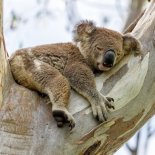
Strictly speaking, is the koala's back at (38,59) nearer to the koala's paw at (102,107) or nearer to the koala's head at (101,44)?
the koala's head at (101,44)

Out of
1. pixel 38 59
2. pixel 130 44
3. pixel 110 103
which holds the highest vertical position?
pixel 130 44

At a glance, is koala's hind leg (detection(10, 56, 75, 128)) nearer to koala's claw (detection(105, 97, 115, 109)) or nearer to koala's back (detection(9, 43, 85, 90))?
koala's back (detection(9, 43, 85, 90))

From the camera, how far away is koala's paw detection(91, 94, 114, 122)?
2.39 m

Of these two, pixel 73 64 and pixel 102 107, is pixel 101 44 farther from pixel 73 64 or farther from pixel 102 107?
pixel 102 107

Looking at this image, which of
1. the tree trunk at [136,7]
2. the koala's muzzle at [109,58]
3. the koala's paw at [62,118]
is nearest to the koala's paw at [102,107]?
the koala's paw at [62,118]

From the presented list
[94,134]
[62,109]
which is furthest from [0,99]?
[94,134]

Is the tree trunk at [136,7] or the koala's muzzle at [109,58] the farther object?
the tree trunk at [136,7]

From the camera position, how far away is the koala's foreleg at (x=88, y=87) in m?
2.44

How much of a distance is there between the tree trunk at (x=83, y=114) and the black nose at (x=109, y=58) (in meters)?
0.05

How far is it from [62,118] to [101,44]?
79 centimetres

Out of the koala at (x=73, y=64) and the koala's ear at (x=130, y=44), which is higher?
the koala's ear at (x=130, y=44)

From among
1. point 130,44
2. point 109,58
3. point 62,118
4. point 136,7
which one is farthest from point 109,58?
point 136,7

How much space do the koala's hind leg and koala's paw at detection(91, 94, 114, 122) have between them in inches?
5.0

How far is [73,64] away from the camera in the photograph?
286cm
